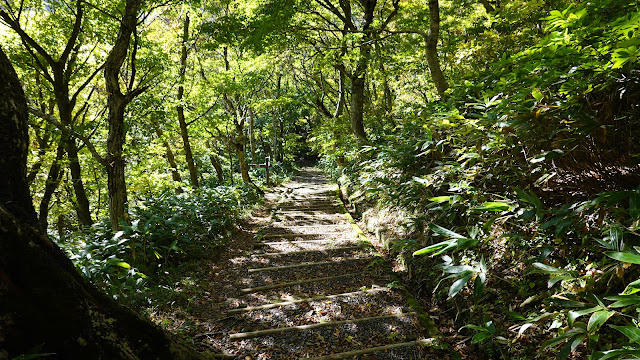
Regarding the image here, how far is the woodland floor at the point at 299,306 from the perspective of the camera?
2622mm

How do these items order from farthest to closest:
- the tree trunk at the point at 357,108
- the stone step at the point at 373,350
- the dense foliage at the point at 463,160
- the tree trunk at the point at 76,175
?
1. the tree trunk at the point at 357,108
2. the tree trunk at the point at 76,175
3. the stone step at the point at 373,350
4. the dense foliage at the point at 463,160

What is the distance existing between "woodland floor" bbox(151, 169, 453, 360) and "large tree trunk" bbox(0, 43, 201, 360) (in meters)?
1.16

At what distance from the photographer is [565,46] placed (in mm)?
2209

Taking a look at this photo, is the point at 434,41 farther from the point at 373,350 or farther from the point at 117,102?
the point at 117,102

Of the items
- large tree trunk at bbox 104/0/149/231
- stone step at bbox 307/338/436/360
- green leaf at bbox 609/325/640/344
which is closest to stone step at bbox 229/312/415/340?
stone step at bbox 307/338/436/360

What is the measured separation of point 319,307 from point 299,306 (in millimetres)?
227

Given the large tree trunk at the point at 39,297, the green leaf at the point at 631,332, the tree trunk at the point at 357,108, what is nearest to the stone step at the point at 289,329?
the large tree trunk at the point at 39,297

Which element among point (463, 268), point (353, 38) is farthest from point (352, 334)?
point (353, 38)

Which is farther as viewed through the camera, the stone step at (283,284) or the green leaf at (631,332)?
the stone step at (283,284)

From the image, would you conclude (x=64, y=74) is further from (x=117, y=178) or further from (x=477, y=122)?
(x=477, y=122)

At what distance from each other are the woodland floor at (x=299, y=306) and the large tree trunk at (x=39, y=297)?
45.8 inches

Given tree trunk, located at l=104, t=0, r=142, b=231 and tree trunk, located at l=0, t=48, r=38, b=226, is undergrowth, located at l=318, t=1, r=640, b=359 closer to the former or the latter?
tree trunk, located at l=0, t=48, r=38, b=226

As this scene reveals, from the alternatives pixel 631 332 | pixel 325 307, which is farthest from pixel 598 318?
pixel 325 307

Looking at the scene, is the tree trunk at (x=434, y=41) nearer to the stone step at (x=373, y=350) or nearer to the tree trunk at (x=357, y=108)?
the stone step at (x=373, y=350)
